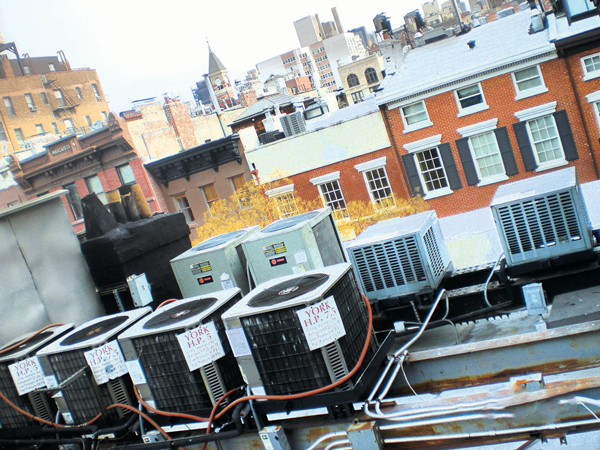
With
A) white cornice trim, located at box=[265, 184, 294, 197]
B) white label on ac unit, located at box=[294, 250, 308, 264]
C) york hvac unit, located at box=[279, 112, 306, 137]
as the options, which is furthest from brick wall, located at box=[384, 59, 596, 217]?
white label on ac unit, located at box=[294, 250, 308, 264]

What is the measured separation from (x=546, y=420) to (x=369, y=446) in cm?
117

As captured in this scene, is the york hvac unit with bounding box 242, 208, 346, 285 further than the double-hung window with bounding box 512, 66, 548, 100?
No

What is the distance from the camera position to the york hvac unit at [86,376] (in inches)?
185

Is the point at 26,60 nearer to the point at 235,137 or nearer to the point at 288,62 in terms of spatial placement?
the point at 235,137

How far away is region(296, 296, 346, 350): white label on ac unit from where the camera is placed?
11.6 ft

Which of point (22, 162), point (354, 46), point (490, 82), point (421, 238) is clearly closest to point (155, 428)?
point (421, 238)

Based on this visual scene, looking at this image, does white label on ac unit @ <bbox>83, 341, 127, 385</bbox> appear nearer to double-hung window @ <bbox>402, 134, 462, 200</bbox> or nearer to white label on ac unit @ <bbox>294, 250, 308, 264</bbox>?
white label on ac unit @ <bbox>294, 250, 308, 264</bbox>

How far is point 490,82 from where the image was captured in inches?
796

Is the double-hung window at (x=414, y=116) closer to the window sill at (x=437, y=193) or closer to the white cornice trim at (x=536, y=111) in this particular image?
the window sill at (x=437, y=193)

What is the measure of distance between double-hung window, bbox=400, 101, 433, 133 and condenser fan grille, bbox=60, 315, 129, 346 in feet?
60.3

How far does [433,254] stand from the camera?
22.6 ft

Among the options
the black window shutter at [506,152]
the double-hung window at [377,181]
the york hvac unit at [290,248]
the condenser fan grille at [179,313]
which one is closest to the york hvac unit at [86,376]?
the condenser fan grille at [179,313]

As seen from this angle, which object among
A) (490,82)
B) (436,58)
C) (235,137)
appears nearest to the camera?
(490,82)

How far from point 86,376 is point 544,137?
2017 cm
